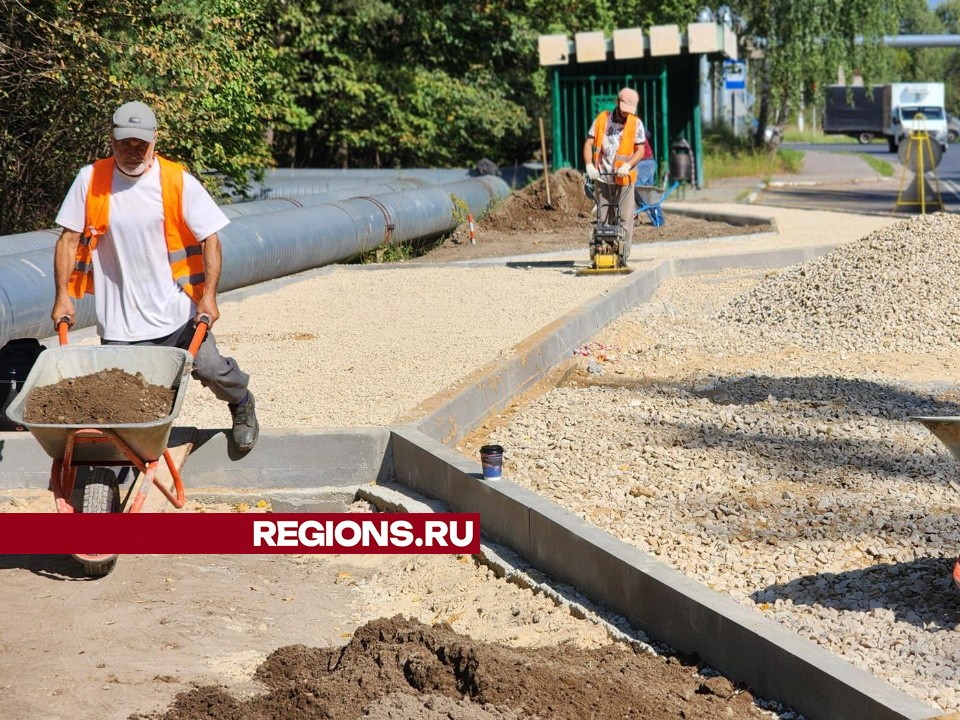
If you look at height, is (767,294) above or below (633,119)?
below

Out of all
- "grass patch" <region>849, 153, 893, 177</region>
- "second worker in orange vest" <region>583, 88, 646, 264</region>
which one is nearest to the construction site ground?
"second worker in orange vest" <region>583, 88, 646, 264</region>

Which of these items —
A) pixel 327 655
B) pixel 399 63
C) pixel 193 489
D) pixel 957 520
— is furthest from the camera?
pixel 399 63

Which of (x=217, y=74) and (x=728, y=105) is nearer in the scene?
(x=217, y=74)

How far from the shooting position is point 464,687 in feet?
14.1

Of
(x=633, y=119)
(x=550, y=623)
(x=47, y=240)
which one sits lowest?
(x=550, y=623)

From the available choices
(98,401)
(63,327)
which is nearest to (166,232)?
(63,327)

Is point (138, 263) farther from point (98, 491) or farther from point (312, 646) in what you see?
point (312, 646)

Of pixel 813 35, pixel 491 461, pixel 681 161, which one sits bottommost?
pixel 491 461

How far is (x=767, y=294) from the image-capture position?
12109 mm

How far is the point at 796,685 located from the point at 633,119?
9.91m

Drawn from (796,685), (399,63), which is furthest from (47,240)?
(399,63)

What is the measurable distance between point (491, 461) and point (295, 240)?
8.68 meters

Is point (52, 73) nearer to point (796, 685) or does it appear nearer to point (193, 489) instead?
point (193, 489)

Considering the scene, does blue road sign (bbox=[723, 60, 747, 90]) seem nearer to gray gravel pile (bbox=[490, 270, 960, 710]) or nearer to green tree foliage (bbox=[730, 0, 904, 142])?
green tree foliage (bbox=[730, 0, 904, 142])
